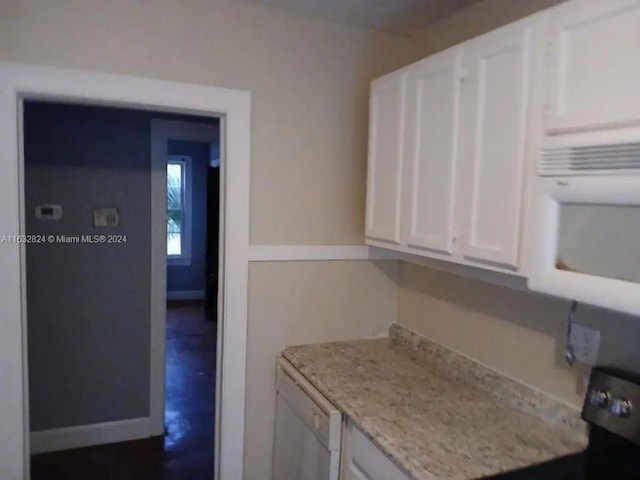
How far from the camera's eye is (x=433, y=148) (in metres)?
1.73

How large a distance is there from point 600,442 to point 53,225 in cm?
305

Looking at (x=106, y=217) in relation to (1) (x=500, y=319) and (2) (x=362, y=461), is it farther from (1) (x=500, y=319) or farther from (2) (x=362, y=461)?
(1) (x=500, y=319)


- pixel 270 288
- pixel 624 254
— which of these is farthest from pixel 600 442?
pixel 270 288

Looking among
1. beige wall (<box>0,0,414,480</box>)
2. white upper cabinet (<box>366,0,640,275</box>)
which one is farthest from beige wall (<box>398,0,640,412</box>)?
white upper cabinet (<box>366,0,640,275</box>)

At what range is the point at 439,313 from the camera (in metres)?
2.23

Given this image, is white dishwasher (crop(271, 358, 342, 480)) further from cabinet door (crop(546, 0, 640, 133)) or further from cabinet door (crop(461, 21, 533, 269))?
cabinet door (crop(546, 0, 640, 133))

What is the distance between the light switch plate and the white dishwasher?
5.41ft

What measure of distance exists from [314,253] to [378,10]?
110cm

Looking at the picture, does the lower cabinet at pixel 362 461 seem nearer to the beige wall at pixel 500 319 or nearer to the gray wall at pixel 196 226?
the beige wall at pixel 500 319

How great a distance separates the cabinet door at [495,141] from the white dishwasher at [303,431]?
790 millimetres

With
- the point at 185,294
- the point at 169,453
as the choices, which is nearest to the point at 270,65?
the point at 169,453

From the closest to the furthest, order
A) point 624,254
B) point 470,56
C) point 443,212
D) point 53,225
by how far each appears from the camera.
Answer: point 624,254 < point 470,56 < point 443,212 < point 53,225

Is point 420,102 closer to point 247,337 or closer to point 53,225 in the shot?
point 247,337

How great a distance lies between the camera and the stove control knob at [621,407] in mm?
1330
